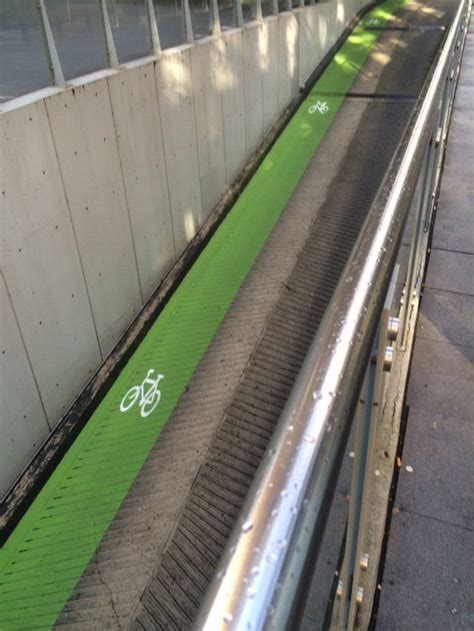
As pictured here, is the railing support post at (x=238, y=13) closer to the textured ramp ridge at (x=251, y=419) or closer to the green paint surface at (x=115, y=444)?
the green paint surface at (x=115, y=444)

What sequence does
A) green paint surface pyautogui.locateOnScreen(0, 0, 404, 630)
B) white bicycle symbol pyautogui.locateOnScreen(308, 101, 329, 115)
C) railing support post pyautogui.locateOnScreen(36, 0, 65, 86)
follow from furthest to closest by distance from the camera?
white bicycle symbol pyautogui.locateOnScreen(308, 101, 329, 115) < railing support post pyautogui.locateOnScreen(36, 0, 65, 86) < green paint surface pyautogui.locateOnScreen(0, 0, 404, 630)

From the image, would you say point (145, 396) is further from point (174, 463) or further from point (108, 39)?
point (108, 39)

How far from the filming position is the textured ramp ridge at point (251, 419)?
9.10ft

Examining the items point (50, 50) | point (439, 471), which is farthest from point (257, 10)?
point (439, 471)

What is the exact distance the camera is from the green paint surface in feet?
9.93

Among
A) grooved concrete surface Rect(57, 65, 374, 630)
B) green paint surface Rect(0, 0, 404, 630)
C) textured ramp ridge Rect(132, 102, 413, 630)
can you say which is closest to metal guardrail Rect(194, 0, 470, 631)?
textured ramp ridge Rect(132, 102, 413, 630)

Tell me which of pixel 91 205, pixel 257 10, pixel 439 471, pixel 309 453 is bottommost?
pixel 439 471

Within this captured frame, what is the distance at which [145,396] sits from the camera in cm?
410

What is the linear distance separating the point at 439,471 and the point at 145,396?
2.13 meters

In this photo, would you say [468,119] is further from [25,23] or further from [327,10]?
[25,23]

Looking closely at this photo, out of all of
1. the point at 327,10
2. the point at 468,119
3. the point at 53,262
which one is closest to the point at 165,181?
the point at 53,262

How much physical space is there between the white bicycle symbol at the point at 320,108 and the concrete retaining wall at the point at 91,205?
8.38 ft

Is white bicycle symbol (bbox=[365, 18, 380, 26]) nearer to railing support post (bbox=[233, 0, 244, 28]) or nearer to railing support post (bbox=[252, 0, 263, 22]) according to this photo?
railing support post (bbox=[252, 0, 263, 22])

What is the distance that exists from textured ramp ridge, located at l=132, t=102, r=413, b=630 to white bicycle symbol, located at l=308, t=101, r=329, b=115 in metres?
2.61
